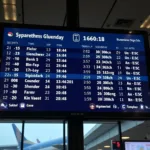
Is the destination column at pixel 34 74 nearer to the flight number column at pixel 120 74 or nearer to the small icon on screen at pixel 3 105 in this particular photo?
the small icon on screen at pixel 3 105

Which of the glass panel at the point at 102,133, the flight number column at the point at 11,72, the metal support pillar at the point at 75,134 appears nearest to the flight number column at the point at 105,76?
the metal support pillar at the point at 75,134

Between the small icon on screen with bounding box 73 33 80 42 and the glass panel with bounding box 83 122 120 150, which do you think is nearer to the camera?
the small icon on screen with bounding box 73 33 80 42

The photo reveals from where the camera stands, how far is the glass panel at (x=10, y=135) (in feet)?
22.5

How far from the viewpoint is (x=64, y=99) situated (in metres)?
1.85

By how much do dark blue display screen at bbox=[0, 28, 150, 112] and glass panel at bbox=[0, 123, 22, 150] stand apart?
16.7ft

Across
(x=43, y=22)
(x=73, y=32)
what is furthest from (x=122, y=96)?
(x=43, y=22)

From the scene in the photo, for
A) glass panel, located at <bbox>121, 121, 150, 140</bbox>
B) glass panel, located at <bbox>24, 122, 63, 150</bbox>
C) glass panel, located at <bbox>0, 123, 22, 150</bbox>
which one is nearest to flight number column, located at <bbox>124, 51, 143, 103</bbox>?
glass panel, located at <bbox>24, 122, 63, 150</bbox>

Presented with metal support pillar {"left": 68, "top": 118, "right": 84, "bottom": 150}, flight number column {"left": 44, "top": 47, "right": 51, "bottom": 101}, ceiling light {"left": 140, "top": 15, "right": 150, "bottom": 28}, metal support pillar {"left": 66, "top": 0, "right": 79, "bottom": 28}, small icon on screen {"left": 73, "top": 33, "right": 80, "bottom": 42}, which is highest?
ceiling light {"left": 140, "top": 15, "right": 150, "bottom": 28}

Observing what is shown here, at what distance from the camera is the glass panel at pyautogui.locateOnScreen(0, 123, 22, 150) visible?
687cm

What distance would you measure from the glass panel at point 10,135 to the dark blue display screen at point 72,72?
16.7 ft

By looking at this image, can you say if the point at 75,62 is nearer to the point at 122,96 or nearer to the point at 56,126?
the point at 122,96

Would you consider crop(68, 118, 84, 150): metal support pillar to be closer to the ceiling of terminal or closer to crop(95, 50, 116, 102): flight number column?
crop(95, 50, 116, 102): flight number column

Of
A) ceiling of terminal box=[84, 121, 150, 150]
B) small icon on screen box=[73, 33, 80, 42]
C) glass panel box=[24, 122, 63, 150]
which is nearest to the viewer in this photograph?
small icon on screen box=[73, 33, 80, 42]

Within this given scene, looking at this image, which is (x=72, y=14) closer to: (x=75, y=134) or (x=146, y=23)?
(x=75, y=134)
